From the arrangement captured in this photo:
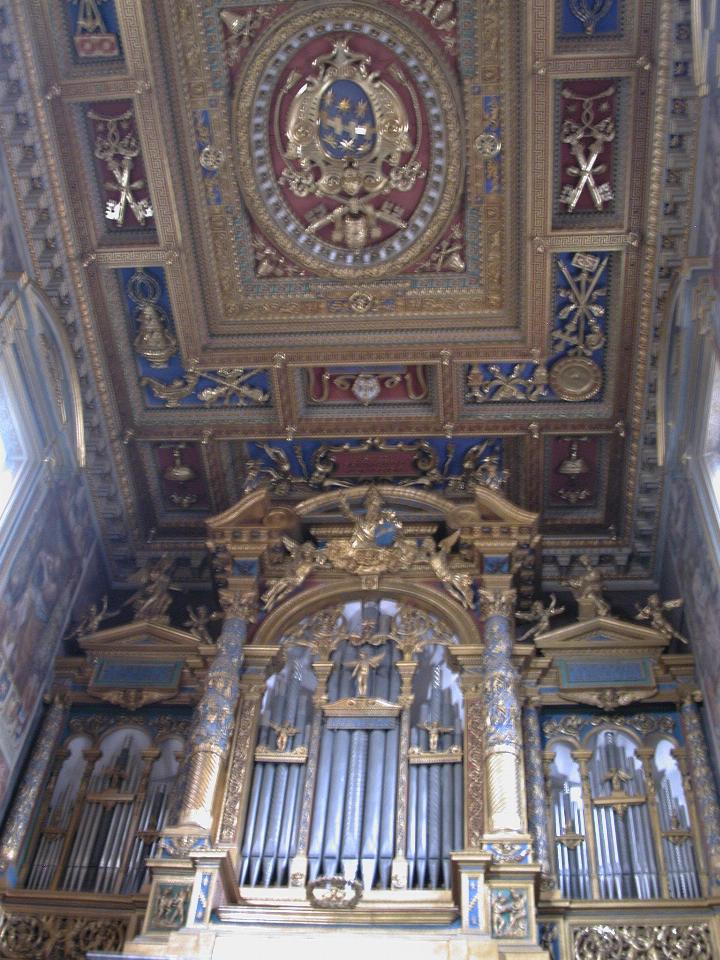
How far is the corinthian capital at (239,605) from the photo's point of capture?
14.0m

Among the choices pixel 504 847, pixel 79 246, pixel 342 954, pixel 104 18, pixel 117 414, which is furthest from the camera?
pixel 117 414

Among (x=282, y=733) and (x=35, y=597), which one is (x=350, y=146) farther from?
(x=282, y=733)

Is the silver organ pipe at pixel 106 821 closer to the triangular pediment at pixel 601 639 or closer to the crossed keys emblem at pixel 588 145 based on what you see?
the triangular pediment at pixel 601 639

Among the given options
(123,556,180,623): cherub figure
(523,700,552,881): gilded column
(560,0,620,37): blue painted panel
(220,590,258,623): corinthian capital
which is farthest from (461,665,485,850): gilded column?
(560,0,620,37): blue painted panel

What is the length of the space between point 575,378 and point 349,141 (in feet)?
13.5

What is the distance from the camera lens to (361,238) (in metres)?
14.2

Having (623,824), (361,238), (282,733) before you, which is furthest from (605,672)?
(361,238)

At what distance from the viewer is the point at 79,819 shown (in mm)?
12789

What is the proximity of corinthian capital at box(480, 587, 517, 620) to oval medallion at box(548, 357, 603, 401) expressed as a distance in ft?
9.00

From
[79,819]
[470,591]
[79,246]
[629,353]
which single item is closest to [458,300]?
[629,353]

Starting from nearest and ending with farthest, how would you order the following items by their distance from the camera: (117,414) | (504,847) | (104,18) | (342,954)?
(342,954)
(504,847)
(104,18)
(117,414)

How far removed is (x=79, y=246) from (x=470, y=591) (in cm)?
640

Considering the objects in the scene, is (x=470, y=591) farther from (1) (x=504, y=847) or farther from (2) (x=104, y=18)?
(2) (x=104, y=18)

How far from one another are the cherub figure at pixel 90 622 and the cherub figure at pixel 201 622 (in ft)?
3.33
